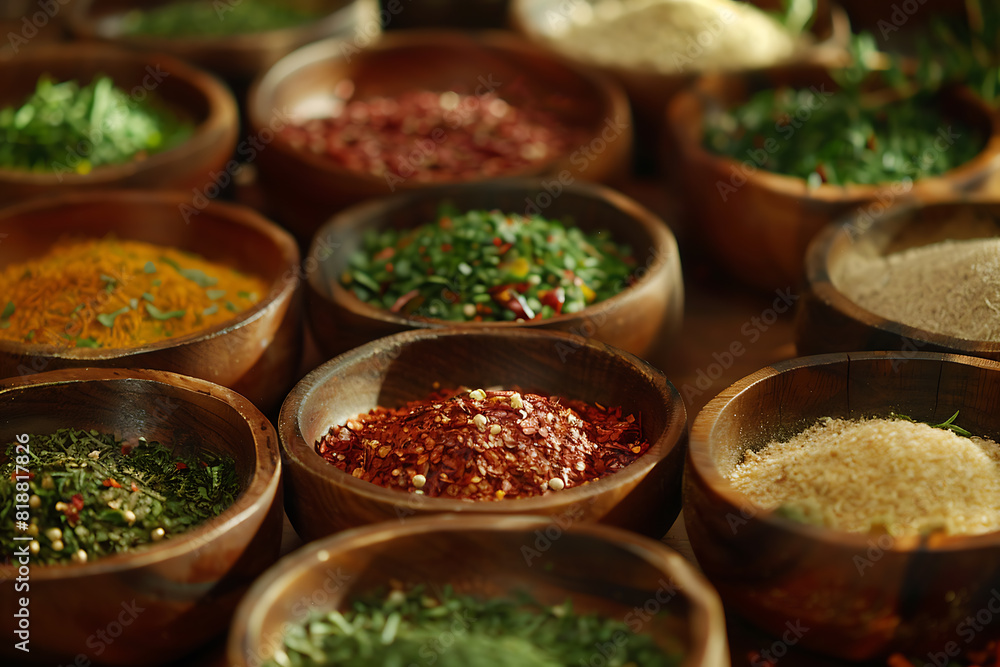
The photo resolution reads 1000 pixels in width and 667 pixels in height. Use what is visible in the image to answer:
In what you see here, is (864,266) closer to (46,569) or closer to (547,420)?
(547,420)

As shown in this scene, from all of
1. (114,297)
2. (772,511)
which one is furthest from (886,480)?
(114,297)

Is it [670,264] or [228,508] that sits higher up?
[670,264]

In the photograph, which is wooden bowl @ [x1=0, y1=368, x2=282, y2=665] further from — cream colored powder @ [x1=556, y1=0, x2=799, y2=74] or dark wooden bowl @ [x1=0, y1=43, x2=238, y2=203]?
cream colored powder @ [x1=556, y1=0, x2=799, y2=74]

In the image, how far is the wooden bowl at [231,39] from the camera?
3.10 metres

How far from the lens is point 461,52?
10.8 ft

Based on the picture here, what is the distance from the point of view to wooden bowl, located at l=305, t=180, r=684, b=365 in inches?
75.9

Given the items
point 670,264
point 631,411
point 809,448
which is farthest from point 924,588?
point 670,264

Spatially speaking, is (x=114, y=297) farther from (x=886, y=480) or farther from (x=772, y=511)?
(x=886, y=480)

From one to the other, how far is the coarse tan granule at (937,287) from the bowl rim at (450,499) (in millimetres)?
525

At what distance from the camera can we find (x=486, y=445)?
1.60m

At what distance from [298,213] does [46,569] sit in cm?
142

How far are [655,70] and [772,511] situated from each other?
6.24ft

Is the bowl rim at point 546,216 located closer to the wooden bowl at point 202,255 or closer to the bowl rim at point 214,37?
the wooden bowl at point 202,255

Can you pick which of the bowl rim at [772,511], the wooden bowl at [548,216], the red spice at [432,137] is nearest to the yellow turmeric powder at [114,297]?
the wooden bowl at [548,216]
